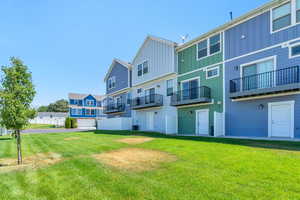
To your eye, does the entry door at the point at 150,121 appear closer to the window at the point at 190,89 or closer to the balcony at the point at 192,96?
the balcony at the point at 192,96

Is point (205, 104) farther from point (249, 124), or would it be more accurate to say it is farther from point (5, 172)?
point (5, 172)

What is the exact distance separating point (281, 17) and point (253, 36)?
1.70 metres

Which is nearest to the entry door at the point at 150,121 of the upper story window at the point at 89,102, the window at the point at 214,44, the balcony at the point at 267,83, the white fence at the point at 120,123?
the white fence at the point at 120,123

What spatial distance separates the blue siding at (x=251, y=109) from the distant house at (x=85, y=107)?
3385 centimetres

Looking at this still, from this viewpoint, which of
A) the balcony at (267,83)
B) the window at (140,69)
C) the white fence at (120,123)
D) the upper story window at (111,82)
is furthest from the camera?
the upper story window at (111,82)

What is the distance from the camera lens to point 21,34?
43.1 ft

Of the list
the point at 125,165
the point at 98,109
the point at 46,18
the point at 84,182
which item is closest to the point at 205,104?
the point at 125,165

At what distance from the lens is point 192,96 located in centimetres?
1538

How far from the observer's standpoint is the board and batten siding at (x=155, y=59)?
56.7ft

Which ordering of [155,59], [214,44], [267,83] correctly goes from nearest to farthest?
[267,83] → [214,44] → [155,59]

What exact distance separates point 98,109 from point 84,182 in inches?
1684

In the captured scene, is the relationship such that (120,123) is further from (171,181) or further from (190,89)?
(171,181)

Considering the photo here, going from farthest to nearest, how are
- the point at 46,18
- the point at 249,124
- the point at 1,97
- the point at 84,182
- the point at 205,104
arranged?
the point at 205,104
the point at 46,18
the point at 249,124
the point at 1,97
the point at 84,182

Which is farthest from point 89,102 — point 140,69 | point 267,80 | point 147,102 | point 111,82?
point 267,80
